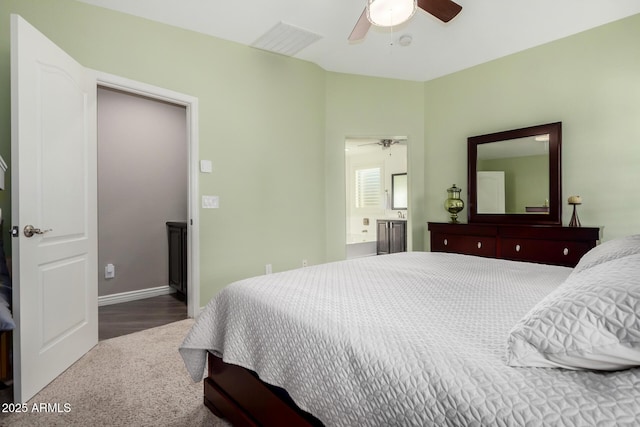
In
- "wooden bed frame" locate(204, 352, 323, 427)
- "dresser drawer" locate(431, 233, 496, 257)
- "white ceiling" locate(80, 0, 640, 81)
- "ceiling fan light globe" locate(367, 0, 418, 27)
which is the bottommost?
"wooden bed frame" locate(204, 352, 323, 427)

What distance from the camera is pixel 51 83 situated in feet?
6.74

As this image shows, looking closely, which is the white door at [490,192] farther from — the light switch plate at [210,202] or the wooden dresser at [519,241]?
the light switch plate at [210,202]

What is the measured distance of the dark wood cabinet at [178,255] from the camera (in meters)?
3.67

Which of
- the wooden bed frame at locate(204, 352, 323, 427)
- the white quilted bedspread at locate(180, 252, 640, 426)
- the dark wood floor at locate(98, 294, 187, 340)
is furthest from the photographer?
the dark wood floor at locate(98, 294, 187, 340)

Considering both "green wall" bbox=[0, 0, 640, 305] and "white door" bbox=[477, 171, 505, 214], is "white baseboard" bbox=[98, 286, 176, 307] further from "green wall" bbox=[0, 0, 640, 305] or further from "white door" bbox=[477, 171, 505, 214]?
"white door" bbox=[477, 171, 505, 214]

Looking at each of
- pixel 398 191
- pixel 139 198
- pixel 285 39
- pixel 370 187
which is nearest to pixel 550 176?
pixel 285 39

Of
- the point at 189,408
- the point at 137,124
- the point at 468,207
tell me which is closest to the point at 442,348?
the point at 189,408

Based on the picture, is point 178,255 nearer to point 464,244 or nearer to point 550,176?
point 464,244

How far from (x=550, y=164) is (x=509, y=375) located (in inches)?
129

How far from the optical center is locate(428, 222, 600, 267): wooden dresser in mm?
2898

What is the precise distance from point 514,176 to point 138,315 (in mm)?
4005

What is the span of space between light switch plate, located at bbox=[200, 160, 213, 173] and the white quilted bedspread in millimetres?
1843

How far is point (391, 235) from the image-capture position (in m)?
6.89


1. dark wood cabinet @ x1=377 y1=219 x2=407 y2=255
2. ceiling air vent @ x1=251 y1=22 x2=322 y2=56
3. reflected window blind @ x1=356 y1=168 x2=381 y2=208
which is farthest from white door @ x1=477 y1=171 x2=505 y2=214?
reflected window blind @ x1=356 y1=168 x2=381 y2=208
